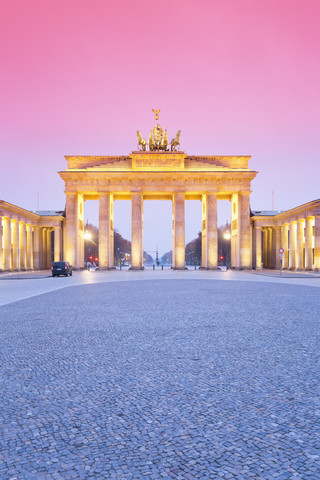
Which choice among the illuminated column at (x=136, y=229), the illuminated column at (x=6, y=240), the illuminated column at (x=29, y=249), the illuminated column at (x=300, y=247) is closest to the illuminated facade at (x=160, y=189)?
the illuminated column at (x=136, y=229)

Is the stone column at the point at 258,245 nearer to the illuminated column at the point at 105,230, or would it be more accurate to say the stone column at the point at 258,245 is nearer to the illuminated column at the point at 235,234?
the illuminated column at the point at 235,234

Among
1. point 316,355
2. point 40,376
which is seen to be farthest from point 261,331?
point 40,376

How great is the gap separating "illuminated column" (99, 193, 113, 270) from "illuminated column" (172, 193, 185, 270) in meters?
10.5

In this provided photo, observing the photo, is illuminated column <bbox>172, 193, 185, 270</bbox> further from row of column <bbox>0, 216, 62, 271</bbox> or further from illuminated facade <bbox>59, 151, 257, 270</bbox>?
row of column <bbox>0, 216, 62, 271</bbox>

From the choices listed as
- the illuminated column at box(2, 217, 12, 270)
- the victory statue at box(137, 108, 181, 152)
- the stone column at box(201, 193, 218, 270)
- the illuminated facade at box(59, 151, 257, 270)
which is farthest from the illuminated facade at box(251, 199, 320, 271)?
the illuminated column at box(2, 217, 12, 270)

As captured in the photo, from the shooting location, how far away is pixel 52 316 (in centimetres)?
1125

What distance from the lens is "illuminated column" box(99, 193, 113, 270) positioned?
196ft

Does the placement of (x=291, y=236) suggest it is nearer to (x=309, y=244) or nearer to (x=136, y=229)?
(x=309, y=244)

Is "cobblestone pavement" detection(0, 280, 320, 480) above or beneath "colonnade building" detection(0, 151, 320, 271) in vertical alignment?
beneath

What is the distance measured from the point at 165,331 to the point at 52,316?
4.14 meters

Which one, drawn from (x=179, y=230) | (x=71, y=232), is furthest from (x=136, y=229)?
(x=71, y=232)

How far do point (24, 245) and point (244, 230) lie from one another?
34955mm

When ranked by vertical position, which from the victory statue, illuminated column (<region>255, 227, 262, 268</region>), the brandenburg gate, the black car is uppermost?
the victory statue

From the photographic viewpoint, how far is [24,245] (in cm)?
5997
